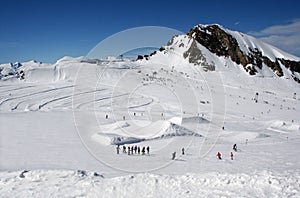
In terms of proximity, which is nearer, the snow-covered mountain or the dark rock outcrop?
the snow-covered mountain

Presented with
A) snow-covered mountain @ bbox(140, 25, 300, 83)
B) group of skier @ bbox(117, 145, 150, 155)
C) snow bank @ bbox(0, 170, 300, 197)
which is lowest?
group of skier @ bbox(117, 145, 150, 155)

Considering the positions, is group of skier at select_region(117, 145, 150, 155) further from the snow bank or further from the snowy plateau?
the snow bank

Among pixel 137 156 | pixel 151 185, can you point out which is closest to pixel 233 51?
pixel 137 156

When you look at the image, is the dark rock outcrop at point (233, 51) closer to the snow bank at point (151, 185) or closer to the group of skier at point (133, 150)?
the group of skier at point (133, 150)

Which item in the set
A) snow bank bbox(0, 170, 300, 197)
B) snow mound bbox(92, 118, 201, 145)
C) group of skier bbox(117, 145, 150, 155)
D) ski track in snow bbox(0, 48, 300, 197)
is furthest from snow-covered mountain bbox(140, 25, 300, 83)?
snow bank bbox(0, 170, 300, 197)

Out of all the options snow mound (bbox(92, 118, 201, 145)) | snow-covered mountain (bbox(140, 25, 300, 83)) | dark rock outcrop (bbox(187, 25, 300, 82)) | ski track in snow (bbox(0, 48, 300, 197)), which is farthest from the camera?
dark rock outcrop (bbox(187, 25, 300, 82))

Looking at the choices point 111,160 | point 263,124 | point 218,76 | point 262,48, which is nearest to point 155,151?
point 111,160

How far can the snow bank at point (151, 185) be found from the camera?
37.5 feet

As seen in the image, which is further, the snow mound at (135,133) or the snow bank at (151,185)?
the snow mound at (135,133)

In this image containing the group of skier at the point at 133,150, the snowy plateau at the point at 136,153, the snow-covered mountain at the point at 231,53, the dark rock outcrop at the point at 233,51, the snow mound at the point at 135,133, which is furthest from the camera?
the dark rock outcrop at the point at 233,51

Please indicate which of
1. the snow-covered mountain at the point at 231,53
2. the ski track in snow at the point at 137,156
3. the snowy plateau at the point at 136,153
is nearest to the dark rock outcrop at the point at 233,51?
the snow-covered mountain at the point at 231,53

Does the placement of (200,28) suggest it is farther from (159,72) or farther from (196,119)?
(196,119)

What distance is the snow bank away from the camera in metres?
11.4

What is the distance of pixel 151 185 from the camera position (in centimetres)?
1259
